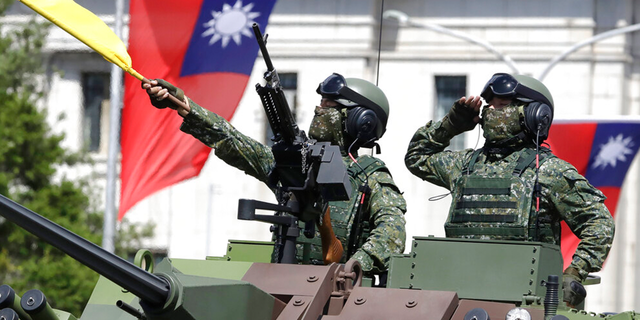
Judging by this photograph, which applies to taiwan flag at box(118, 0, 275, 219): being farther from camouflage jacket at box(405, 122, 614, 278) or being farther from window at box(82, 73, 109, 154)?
window at box(82, 73, 109, 154)

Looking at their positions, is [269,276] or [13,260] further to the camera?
[13,260]

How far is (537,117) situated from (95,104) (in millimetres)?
24547

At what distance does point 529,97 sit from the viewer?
8898mm

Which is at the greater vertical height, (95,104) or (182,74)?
(95,104)

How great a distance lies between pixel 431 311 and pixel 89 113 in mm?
26288

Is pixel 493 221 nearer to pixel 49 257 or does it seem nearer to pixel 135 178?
pixel 135 178

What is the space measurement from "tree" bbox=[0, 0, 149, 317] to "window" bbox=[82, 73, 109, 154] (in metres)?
6.26

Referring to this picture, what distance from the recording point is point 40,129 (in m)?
24.2

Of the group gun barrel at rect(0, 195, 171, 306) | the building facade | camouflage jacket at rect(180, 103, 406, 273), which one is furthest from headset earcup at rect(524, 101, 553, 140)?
the building facade

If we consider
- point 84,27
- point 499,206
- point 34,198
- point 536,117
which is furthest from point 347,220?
point 34,198

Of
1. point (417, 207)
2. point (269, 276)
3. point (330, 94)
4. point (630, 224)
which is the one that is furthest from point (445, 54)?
point (269, 276)

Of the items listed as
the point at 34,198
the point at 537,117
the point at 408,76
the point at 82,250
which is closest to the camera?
the point at 82,250

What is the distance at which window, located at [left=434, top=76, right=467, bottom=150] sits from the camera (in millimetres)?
31266

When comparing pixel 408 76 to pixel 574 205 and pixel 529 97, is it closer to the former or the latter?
pixel 529 97
